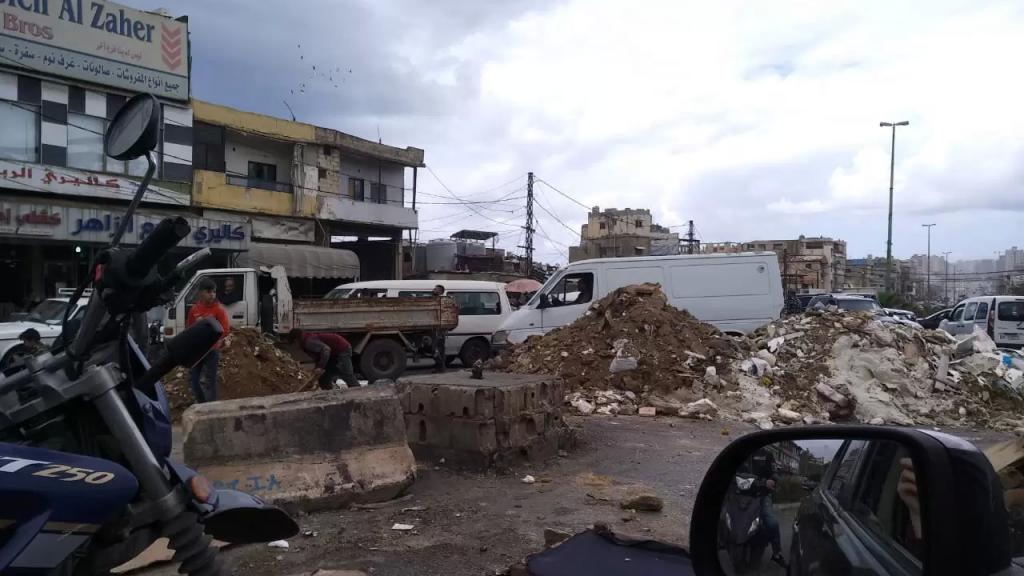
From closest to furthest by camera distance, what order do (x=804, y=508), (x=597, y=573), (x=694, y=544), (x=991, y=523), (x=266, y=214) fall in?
(x=991, y=523), (x=804, y=508), (x=694, y=544), (x=597, y=573), (x=266, y=214)

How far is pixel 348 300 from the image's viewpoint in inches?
538

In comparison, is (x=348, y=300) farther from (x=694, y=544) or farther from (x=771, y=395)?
(x=694, y=544)

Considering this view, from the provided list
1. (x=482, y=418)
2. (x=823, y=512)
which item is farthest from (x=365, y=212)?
(x=823, y=512)

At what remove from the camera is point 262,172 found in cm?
2733

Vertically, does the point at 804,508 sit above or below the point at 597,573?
above

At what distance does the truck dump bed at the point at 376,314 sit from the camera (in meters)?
13.2

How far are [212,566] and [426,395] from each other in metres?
4.66

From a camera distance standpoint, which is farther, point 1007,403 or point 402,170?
point 402,170

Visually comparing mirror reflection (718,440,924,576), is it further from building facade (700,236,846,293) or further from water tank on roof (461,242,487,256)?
building facade (700,236,846,293)

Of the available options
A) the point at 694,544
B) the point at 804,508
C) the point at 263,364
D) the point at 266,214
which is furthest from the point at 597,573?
the point at 266,214

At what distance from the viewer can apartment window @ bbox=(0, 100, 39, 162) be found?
19.8 metres

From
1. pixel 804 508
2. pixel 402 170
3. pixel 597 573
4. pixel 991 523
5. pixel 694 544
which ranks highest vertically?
pixel 402 170

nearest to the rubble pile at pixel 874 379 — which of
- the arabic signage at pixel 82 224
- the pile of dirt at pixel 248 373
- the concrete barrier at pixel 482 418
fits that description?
the concrete barrier at pixel 482 418

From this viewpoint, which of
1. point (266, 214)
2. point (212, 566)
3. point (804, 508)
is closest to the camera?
point (804, 508)
